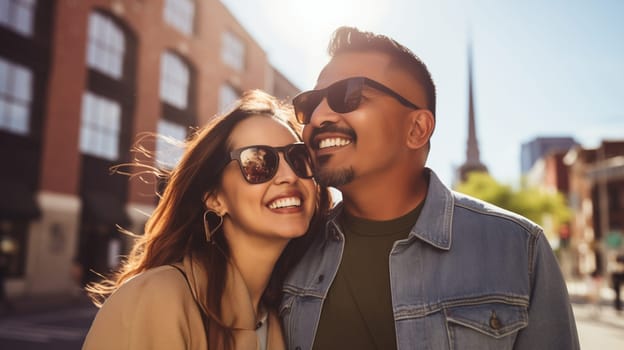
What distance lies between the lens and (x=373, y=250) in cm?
286

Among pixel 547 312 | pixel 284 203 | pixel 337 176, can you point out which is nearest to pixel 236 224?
pixel 284 203

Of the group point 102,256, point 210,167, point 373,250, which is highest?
point 210,167

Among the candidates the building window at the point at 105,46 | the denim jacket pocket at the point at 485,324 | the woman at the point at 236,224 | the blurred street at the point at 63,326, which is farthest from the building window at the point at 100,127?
the denim jacket pocket at the point at 485,324

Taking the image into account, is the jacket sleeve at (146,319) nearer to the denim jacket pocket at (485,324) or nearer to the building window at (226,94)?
the denim jacket pocket at (485,324)

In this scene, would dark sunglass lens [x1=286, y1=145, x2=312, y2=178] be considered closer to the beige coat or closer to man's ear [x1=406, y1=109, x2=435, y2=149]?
man's ear [x1=406, y1=109, x2=435, y2=149]

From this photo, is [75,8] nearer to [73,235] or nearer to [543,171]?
[73,235]

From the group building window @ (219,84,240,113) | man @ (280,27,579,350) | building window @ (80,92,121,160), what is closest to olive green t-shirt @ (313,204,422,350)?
man @ (280,27,579,350)

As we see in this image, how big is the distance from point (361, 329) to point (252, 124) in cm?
139

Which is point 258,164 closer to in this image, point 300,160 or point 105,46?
point 300,160

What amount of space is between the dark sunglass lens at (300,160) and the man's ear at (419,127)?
62cm

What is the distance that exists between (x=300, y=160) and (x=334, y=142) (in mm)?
383

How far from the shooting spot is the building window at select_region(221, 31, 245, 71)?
35719 mm

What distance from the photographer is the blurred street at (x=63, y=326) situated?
10.8 m

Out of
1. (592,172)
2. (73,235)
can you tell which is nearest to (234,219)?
(73,235)
